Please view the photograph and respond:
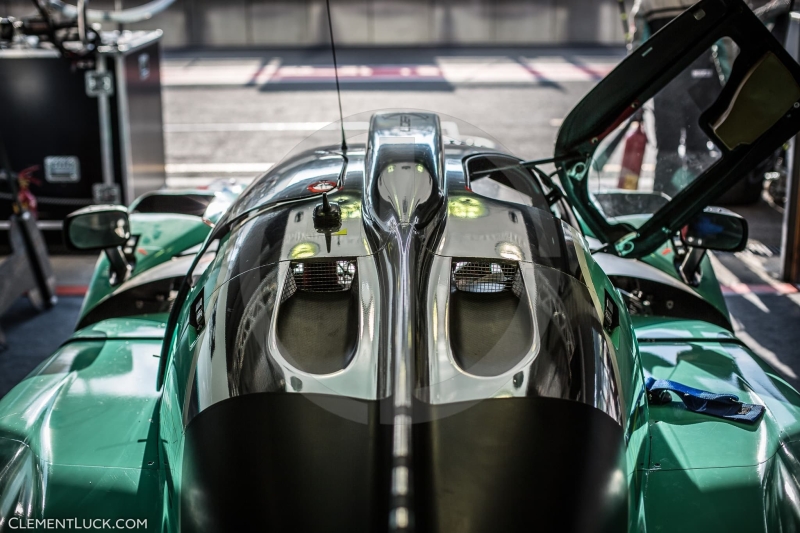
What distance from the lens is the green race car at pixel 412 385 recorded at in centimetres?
204

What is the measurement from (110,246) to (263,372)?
1816mm

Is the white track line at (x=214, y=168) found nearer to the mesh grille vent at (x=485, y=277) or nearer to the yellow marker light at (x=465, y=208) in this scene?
the yellow marker light at (x=465, y=208)

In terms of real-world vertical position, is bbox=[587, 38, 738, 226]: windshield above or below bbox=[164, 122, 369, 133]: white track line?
above

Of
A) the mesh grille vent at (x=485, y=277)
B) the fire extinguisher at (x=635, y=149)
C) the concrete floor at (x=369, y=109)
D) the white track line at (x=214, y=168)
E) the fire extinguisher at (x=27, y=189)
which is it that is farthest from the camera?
the white track line at (x=214, y=168)

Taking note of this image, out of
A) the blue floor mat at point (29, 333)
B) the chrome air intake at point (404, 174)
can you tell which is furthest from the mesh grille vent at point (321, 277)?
the blue floor mat at point (29, 333)

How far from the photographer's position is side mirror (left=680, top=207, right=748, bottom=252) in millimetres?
3645

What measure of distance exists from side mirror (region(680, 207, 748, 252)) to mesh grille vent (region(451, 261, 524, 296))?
5.50 ft

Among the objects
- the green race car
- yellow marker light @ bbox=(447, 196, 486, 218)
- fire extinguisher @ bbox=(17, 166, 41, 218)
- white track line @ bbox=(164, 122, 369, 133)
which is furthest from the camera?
white track line @ bbox=(164, 122, 369, 133)

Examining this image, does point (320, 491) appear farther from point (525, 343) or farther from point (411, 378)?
point (525, 343)

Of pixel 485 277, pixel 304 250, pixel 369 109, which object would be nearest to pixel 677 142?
pixel 485 277

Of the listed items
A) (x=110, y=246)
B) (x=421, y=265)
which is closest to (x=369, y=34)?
(x=110, y=246)

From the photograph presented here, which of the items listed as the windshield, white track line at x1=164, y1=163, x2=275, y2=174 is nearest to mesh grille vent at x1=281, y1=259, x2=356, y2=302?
the windshield

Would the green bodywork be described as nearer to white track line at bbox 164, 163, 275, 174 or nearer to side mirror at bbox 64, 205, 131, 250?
side mirror at bbox 64, 205, 131, 250

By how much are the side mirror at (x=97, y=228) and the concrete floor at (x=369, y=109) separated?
1935 millimetres
